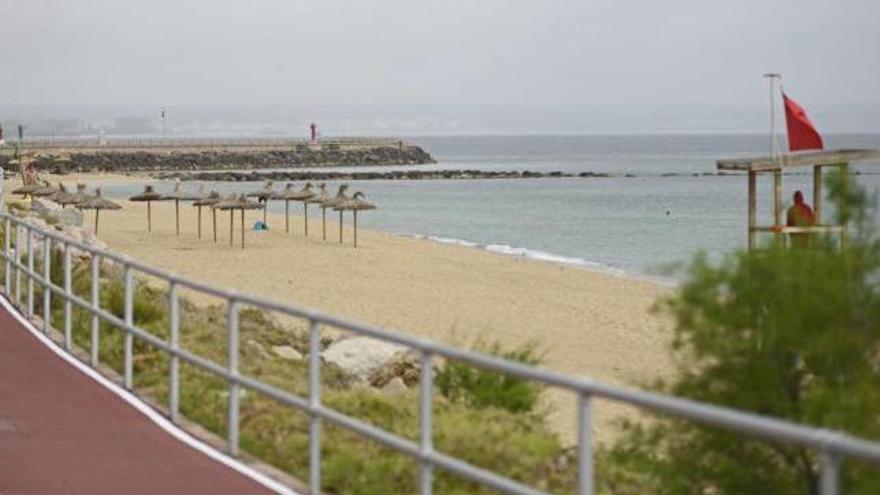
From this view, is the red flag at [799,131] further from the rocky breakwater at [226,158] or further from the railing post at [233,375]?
the rocky breakwater at [226,158]

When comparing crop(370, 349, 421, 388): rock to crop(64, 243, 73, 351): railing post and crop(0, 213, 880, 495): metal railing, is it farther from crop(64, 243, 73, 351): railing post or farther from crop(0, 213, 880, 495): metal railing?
crop(0, 213, 880, 495): metal railing

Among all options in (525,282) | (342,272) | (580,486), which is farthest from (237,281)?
(580,486)

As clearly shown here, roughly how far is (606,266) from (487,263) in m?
4.66

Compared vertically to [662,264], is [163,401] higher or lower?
lower

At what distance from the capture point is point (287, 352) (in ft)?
59.7

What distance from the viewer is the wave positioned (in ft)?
156

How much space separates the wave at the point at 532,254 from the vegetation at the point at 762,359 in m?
35.1

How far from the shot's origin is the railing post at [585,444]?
5770 millimetres

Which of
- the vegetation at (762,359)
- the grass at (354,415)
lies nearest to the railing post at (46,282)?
the grass at (354,415)

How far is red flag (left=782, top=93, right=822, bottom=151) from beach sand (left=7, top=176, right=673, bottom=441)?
10.7 feet

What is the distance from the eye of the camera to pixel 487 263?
4594 centimetres

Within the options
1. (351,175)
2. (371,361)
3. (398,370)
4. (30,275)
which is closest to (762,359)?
(398,370)

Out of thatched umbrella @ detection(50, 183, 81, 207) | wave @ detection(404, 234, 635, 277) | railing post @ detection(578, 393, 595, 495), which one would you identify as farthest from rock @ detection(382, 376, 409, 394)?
thatched umbrella @ detection(50, 183, 81, 207)

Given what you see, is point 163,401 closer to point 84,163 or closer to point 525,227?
point 525,227
